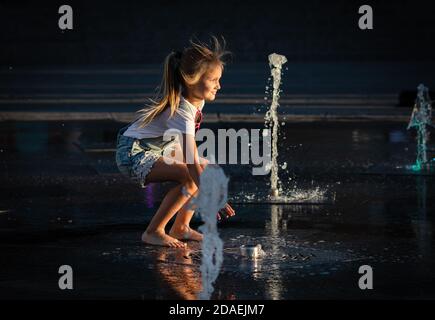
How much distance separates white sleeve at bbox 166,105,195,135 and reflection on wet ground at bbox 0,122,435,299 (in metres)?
0.76

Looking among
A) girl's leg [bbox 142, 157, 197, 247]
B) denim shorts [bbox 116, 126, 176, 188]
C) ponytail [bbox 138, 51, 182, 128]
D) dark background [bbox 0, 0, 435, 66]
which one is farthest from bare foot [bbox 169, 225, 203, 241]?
dark background [bbox 0, 0, 435, 66]

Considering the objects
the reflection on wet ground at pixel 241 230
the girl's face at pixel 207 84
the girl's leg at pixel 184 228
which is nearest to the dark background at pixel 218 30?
the reflection on wet ground at pixel 241 230

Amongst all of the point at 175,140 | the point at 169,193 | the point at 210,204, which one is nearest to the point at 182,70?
the point at 175,140

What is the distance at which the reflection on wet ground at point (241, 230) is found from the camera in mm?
6965

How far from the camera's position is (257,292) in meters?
6.75

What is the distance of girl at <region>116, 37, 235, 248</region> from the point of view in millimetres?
8203

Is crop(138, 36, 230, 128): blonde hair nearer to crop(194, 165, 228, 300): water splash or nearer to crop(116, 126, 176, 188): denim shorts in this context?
crop(116, 126, 176, 188): denim shorts

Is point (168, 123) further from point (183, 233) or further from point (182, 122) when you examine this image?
point (183, 233)

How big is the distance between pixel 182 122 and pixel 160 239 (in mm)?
784

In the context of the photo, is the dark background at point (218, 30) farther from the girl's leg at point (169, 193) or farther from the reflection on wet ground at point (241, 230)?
the girl's leg at point (169, 193)

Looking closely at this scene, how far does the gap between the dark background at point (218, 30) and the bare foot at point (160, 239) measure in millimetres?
32539
